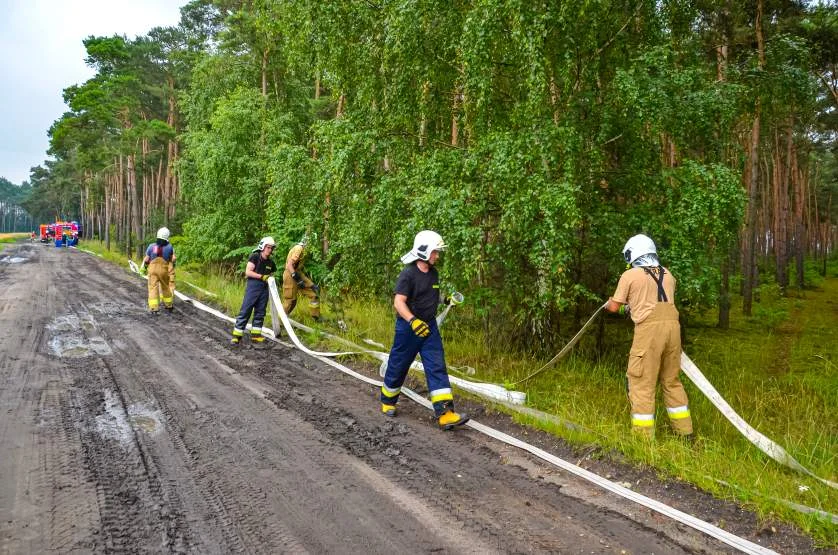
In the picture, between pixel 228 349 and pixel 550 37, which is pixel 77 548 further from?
pixel 550 37

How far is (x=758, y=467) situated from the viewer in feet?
14.9

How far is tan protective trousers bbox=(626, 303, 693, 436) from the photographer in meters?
5.04

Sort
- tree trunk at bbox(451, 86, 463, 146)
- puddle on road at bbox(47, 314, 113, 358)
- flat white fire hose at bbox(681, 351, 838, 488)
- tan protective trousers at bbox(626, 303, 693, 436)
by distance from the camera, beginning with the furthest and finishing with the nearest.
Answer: tree trunk at bbox(451, 86, 463, 146) → puddle on road at bbox(47, 314, 113, 358) → tan protective trousers at bbox(626, 303, 693, 436) → flat white fire hose at bbox(681, 351, 838, 488)

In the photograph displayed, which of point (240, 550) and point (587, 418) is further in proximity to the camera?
point (587, 418)

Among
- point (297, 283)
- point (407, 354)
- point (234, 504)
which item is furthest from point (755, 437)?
point (297, 283)

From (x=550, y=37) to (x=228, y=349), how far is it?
6646 millimetres

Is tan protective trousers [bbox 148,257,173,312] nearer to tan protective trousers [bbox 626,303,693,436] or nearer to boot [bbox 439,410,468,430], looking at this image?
boot [bbox 439,410,468,430]

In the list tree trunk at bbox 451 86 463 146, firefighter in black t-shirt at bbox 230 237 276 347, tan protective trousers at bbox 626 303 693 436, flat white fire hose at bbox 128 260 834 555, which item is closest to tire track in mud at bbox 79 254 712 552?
flat white fire hose at bbox 128 260 834 555

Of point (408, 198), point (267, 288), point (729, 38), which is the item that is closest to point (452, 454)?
point (408, 198)

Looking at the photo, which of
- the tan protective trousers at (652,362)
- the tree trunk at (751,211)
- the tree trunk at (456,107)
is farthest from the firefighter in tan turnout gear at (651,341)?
the tree trunk at (751,211)

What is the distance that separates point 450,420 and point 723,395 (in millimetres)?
4378

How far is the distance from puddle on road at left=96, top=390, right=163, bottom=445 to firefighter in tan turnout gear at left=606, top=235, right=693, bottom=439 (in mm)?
4524

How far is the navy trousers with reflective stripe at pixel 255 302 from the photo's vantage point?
934cm

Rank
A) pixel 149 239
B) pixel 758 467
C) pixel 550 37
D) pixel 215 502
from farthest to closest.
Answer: pixel 149 239, pixel 550 37, pixel 758 467, pixel 215 502
